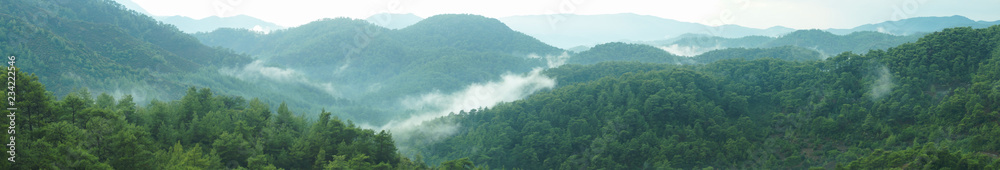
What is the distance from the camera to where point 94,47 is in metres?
138

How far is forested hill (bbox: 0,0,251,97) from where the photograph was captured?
112188mm

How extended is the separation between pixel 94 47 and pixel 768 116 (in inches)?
5835

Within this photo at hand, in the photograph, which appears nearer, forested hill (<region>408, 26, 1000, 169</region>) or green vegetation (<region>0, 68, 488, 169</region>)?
green vegetation (<region>0, 68, 488, 169</region>)

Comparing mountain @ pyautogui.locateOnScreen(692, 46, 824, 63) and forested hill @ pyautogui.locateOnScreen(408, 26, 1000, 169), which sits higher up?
mountain @ pyautogui.locateOnScreen(692, 46, 824, 63)

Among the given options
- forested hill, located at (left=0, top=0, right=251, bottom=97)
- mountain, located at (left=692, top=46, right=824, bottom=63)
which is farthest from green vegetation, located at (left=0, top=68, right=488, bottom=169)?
mountain, located at (left=692, top=46, right=824, bottom=63)

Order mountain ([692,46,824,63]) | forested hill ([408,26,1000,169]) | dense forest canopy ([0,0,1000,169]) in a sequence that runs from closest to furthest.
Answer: dense forest canopy ([0,0,1000,169])
forested hill ([408,26,1000,169])
mountain ([692,46,824,63])

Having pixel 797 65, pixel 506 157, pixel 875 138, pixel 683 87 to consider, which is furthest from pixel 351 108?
pixel 875 138

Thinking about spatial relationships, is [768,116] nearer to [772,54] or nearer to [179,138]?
[179,138]

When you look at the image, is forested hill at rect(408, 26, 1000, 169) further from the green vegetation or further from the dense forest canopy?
the green vegetation

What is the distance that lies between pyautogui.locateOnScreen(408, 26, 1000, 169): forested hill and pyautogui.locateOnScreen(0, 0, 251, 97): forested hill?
74.0 m

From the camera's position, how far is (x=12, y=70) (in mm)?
30750

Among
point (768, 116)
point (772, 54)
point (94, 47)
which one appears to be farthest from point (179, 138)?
point (772, 54)

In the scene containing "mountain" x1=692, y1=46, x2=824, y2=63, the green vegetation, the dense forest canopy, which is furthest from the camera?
"mountain" x1=692, y1=46, x2=824, y2=63

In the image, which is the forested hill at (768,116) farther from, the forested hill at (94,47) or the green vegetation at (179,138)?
the forested hill at (94,47)
